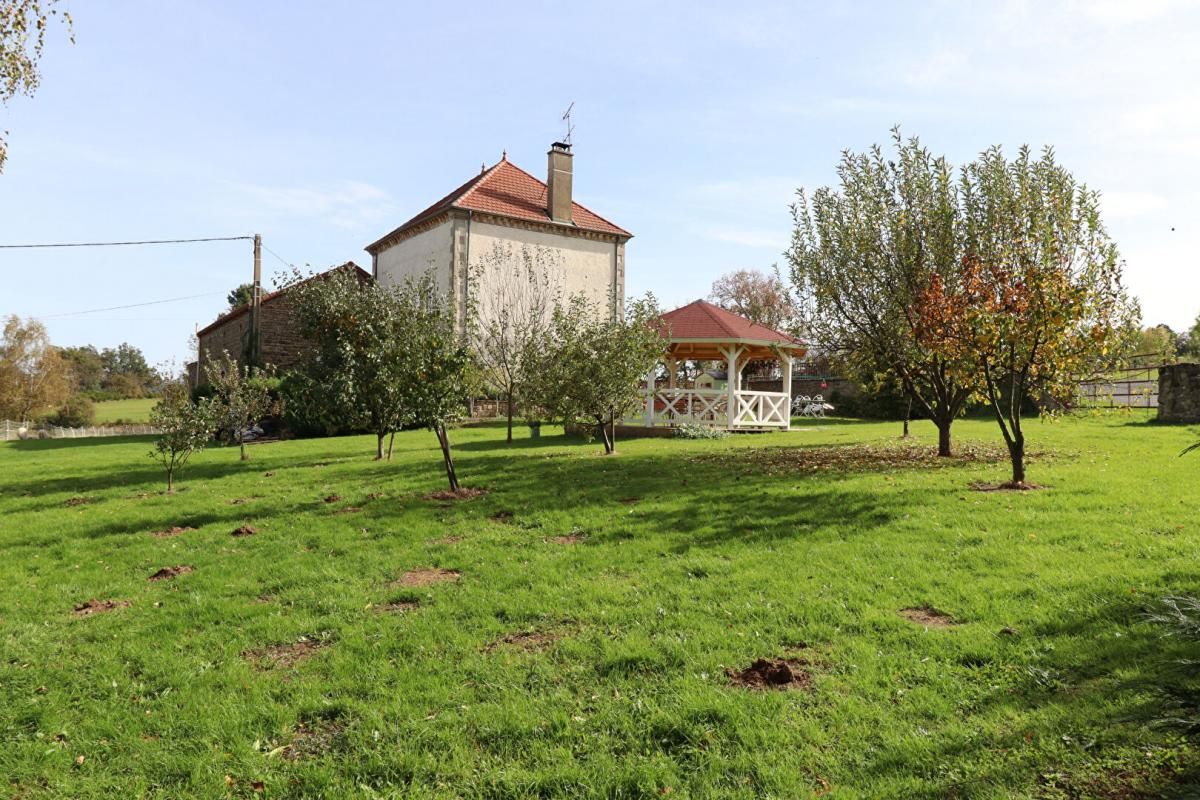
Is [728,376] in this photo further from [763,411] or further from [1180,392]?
[1180,392]

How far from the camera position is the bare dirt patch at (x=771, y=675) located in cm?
426

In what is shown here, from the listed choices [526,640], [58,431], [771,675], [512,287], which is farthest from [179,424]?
[58,431]

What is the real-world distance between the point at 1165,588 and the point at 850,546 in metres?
2.45

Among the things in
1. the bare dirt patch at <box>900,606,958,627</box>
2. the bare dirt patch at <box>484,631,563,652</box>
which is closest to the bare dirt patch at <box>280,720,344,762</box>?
the bare dirt patch at <box>484,631,563,652</box>

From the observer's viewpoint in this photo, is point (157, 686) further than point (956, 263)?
No

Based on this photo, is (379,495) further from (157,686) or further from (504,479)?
(157,686)

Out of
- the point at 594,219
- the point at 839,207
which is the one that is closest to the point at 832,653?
the point at 839,207

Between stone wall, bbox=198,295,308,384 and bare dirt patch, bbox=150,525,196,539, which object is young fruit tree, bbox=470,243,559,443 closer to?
stone wall, bbox=198,295,308,384

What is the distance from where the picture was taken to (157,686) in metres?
4.70

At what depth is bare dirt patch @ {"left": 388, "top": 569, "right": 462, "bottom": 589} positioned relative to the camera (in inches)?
259

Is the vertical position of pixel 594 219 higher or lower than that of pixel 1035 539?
higher

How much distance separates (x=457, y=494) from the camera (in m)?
10.9

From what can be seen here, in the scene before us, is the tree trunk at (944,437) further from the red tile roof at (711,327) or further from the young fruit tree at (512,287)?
the young fruit tree at (512,287)

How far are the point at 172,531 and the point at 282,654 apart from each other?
17.6 feet
